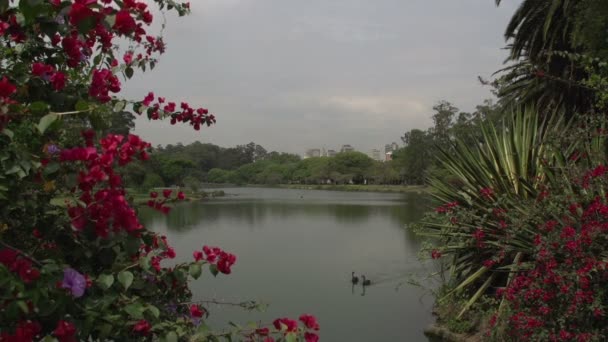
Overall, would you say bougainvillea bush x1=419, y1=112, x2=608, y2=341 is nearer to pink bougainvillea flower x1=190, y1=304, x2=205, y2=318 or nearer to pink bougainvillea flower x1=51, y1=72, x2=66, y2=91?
pink bougainvillea flower x1=190, y1=304, x2=205, y2=318

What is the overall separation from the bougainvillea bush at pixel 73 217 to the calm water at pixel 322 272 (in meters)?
5.41

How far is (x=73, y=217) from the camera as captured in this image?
1307mm

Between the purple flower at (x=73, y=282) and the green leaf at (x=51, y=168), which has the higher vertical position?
the green leaf at (x=51, y=168)

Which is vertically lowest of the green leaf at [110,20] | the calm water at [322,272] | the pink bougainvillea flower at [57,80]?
the calm water at [322,272]

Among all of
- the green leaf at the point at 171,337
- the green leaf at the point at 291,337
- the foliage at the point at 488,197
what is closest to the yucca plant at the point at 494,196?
the foliage at the point at 488,197

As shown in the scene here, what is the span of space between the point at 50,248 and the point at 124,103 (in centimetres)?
62

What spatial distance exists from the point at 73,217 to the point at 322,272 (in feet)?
33.8

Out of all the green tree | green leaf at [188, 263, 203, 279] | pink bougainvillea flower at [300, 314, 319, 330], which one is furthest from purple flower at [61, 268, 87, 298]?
the green tree

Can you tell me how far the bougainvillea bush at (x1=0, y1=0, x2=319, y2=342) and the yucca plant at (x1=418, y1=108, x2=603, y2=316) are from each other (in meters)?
4.08

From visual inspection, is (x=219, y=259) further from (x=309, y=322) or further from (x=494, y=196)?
(x=494, y=196)

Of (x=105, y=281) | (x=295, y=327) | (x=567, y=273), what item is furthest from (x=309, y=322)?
Answer: (x=567, y=273)

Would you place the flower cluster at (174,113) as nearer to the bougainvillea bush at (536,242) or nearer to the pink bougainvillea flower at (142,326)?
the pink bougainvillea flower at (142,326)

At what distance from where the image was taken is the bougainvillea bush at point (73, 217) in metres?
1.11

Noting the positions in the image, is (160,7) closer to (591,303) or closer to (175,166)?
(591,303)
